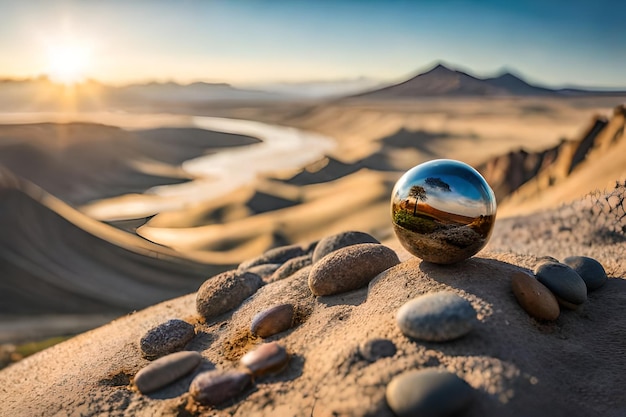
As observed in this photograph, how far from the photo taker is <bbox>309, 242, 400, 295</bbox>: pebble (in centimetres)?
500

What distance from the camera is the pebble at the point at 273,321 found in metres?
4.60

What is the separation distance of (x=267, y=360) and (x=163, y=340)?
5.35ft

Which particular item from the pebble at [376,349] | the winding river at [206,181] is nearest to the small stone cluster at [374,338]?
the pebble at [376,349]

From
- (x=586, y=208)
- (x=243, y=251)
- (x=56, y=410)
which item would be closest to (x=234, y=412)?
(x=56, y=410)

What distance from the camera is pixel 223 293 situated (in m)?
5.73

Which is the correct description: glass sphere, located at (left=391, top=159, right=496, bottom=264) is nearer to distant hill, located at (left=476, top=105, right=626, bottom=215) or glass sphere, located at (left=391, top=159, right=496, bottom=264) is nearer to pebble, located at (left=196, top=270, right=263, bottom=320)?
pebble, located at (left=196, top=270, right=263, bottom=320)

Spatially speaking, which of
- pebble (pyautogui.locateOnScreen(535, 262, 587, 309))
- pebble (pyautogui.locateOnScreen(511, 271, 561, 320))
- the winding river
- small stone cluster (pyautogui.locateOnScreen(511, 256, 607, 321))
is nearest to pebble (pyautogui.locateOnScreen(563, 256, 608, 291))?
small stone cluster (pyautogui.locateOnScreen(511, 256, 607, 321))

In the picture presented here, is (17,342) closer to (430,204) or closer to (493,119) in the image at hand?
(430,204)

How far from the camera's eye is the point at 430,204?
4352 millimetres

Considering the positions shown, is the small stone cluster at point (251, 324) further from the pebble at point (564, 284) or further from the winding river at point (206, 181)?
the winding river at point (206, 181)

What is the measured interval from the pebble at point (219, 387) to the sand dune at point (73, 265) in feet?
30.7

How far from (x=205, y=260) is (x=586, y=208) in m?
10.8

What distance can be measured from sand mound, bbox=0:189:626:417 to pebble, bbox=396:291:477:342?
84mm

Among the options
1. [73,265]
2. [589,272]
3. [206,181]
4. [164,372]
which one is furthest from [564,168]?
[206,181]
